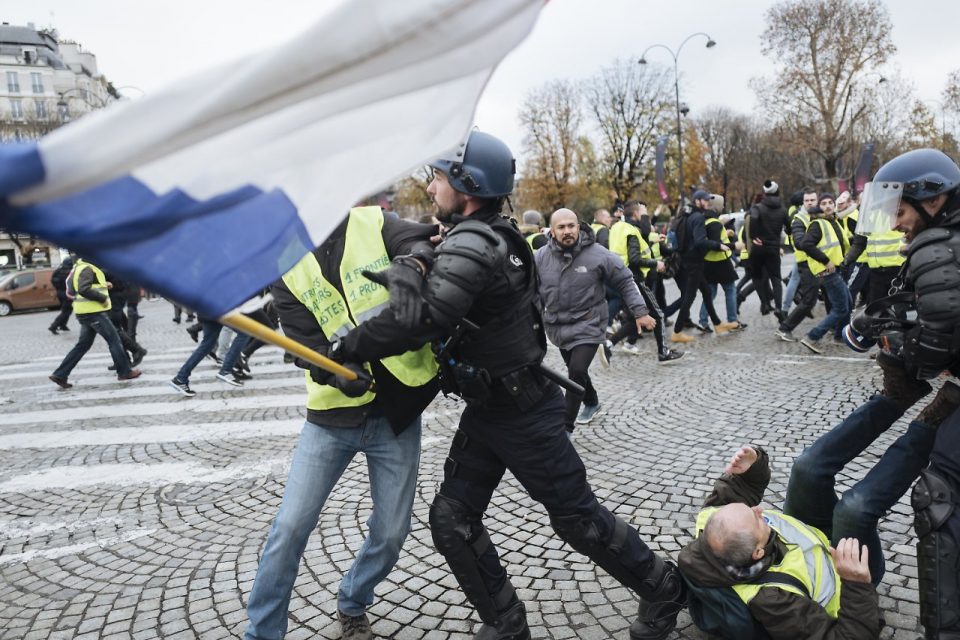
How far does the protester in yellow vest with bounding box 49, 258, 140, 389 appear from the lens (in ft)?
27.7

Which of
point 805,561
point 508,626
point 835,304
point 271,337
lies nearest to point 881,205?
point 805,561

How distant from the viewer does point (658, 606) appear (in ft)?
8.75

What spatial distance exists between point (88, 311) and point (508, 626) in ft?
25.9

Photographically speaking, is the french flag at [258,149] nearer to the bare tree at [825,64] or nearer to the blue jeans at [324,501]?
the blue jeans at [324,501]

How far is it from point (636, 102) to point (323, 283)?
1824 inches

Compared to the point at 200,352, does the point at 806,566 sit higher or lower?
higher

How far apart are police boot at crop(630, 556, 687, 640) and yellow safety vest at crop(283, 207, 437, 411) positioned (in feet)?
3.91

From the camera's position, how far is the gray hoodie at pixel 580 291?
5457mm

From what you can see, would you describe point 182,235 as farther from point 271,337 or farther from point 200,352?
point 200,352

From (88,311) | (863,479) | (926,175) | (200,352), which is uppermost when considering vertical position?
(926,175)

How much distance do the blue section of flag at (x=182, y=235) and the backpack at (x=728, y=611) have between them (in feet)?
6.63

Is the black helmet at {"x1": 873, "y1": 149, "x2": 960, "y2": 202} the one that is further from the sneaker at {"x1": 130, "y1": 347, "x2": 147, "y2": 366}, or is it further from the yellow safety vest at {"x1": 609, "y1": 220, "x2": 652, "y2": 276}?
the sneaker at {"x1": 130, "y1": 347, "x2": 147, "y2": 366}

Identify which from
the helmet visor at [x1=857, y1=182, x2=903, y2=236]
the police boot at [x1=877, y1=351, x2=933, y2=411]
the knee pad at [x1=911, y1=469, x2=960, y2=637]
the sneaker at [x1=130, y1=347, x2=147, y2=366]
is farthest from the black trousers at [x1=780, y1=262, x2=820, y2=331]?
the sneaker at [x1=130, y1=347, x2=147, y2=366]

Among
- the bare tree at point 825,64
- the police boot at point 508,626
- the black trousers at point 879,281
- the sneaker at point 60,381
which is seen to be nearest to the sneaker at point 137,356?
the sneaker at point 60,381
